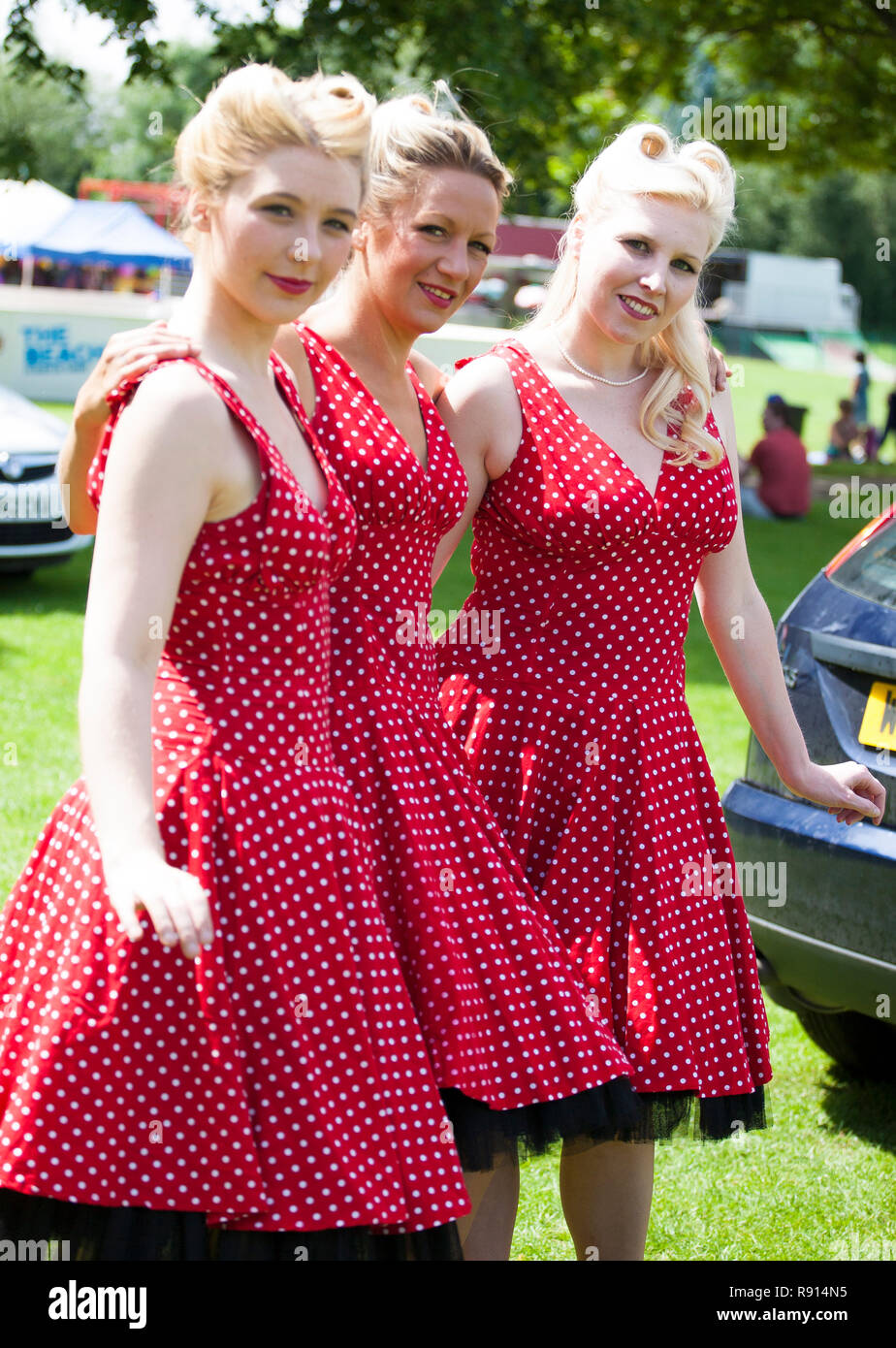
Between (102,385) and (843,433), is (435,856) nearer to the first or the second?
(102,385)

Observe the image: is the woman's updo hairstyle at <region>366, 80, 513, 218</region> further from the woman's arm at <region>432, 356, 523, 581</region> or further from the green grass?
the green grass

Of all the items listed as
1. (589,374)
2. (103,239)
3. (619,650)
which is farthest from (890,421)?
(619,650)

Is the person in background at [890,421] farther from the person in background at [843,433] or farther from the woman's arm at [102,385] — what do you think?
the woman's arm at [102,385]

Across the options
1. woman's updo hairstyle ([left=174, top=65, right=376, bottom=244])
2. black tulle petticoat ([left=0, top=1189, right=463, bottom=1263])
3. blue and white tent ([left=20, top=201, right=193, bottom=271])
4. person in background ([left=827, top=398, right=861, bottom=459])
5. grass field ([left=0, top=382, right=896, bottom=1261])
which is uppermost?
blue and white tent ([left=20, top=201, right=193, bottom=271])

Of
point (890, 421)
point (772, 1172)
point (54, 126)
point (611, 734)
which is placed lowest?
point (772, 1172)

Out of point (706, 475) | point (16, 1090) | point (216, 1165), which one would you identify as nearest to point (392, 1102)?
point (216, 1165)

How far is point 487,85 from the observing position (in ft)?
41.5

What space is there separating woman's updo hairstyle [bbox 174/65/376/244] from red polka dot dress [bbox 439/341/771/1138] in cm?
81

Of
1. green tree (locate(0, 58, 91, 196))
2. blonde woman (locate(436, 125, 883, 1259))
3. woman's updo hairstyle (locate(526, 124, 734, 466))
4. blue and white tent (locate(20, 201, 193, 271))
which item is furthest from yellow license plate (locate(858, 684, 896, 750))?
green tree (locate(0, 58, 91, 196))

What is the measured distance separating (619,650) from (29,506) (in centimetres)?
780

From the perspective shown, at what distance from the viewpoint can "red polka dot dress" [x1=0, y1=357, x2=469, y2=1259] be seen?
80.2 inches

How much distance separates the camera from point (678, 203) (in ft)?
8.91

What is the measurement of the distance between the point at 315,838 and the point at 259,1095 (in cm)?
36

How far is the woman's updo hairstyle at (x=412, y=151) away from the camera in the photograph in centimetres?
246
